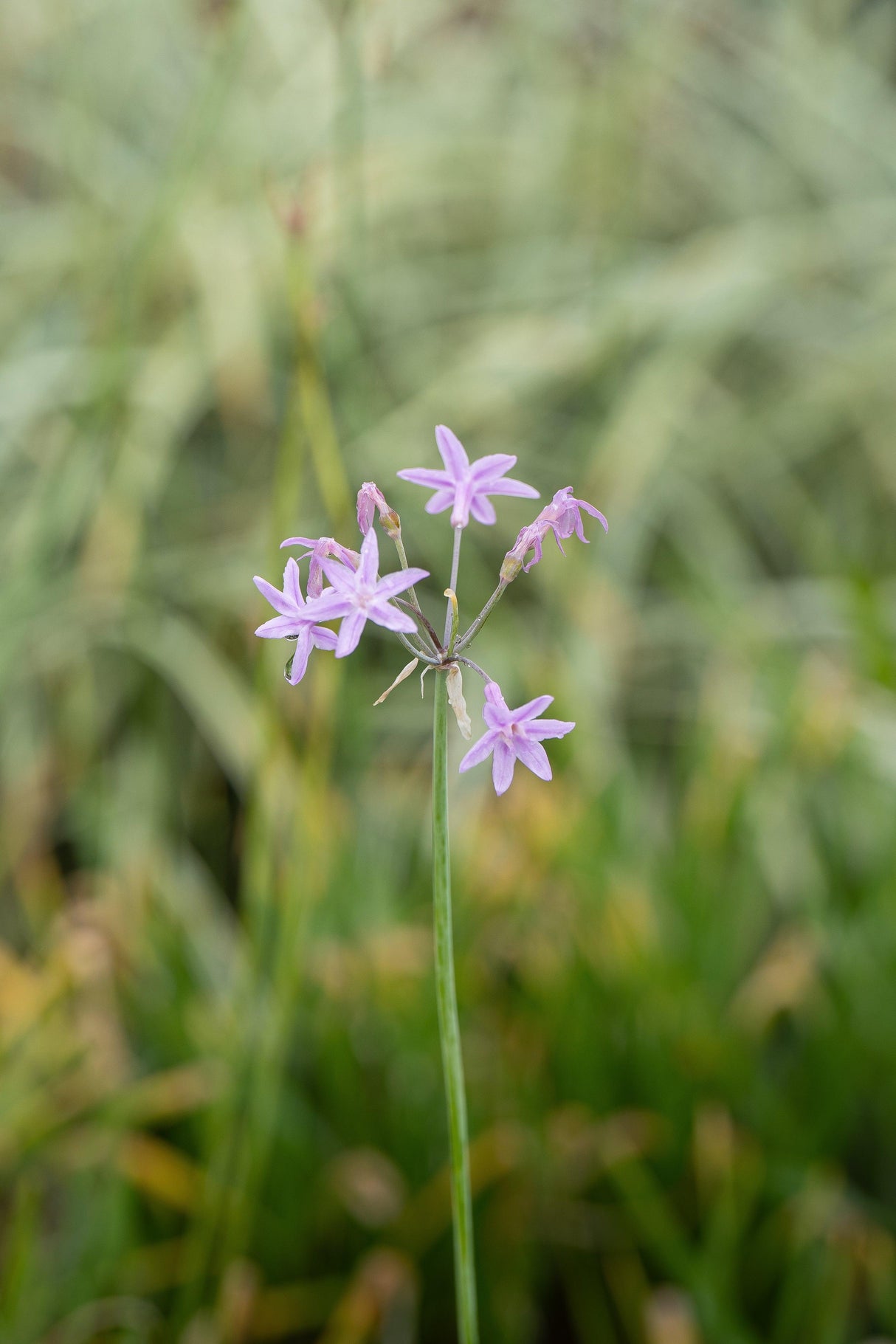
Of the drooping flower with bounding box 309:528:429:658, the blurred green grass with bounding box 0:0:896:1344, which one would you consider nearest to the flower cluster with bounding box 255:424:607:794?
the drooping flower with bounding box 309:528:429:658

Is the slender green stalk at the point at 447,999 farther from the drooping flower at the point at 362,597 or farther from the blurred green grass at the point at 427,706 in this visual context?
the blurred green grass at the point at 427,706

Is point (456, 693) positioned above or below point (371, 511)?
below

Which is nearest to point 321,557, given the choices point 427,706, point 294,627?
point 294,627

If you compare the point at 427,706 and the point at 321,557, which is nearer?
the point at 321,557

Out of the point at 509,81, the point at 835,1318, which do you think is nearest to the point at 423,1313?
the point at 835,1318

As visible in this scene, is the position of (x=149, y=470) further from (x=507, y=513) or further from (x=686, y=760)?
(x=686, y=760)

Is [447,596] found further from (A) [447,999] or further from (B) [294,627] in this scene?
(A) [447,999]

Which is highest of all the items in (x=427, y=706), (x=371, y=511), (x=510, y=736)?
(x=427, y=706)

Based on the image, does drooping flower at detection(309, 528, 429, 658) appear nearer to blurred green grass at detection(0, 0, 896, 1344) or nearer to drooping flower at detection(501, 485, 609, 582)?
drooping flower at detection(501, 485, 609, 582)
